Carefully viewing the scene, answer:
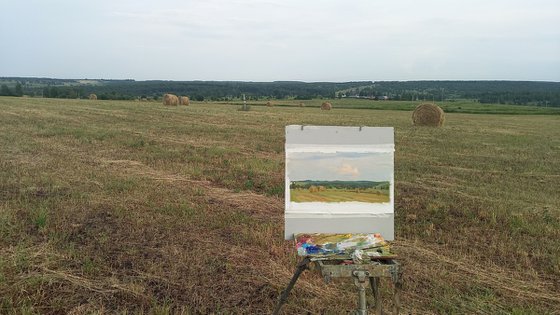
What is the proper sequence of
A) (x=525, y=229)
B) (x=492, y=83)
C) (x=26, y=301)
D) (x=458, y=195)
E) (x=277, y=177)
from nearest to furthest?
1. (x=26, y=301)
2. (x=525, y=229)
3. (x=458, y=195)
4. (x=277, y=177)
5. (x=492, y=83)

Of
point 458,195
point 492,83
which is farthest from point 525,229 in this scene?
point 492,83

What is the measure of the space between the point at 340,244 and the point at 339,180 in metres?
0.52

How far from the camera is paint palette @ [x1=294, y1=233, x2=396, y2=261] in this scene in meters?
3.67

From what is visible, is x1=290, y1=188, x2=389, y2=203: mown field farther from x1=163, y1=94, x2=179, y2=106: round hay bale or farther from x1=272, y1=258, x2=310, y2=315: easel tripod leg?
x1=163, y1=94, x2=179, y2=106: round hay bale

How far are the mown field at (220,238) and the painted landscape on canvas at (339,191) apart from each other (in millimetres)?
1264

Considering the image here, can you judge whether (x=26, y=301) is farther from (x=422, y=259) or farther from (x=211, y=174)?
(x=211, y=174)

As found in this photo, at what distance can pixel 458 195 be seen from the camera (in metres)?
9.51

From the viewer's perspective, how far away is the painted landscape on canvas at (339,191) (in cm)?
398

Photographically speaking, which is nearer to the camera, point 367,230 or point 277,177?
point 367,230

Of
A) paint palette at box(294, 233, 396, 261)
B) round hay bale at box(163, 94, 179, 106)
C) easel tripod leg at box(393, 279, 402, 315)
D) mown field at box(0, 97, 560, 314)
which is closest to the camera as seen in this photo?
easel tripod leg at box(393, 279, 402, 315)

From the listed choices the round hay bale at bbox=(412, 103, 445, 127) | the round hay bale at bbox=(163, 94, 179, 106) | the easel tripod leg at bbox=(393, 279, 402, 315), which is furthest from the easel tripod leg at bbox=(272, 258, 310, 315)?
the round hay bale at bbox=(163, 94, 179, 106)

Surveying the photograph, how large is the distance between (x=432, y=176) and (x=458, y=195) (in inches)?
83.4

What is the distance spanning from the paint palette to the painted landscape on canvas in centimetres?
29

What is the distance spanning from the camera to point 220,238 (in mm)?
6469
